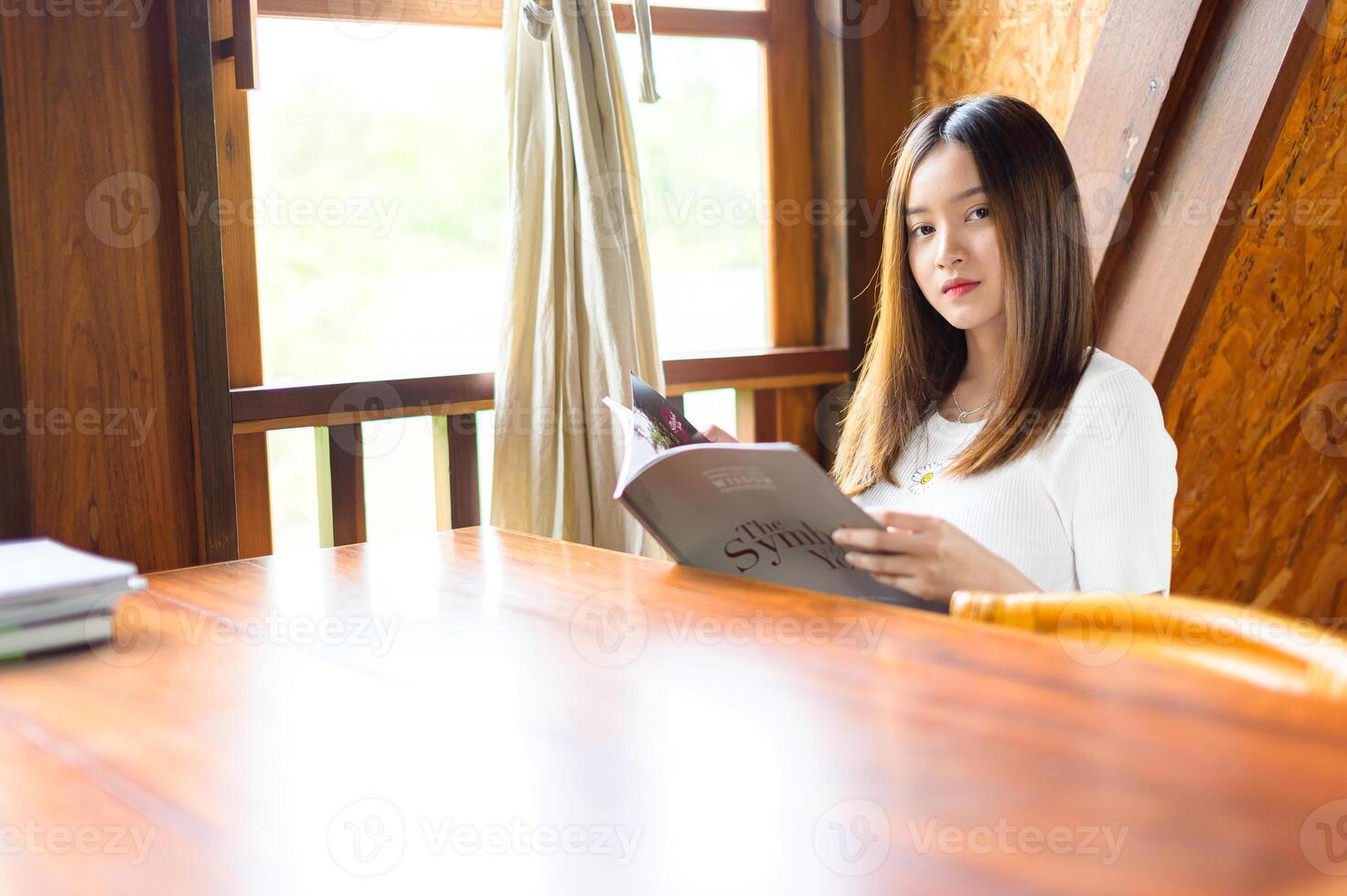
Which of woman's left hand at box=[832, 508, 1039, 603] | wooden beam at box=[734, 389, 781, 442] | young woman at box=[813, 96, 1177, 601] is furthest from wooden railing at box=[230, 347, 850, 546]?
woman's left hand at box=[832, 508, 1039, 603]

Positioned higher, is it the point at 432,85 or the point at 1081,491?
the point at 432,85

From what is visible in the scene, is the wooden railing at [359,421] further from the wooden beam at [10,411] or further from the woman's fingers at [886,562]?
the woman's fingers at [886,562]

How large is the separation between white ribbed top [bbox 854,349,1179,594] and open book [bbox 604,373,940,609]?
0.72ft

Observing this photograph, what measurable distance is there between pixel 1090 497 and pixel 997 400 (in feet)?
0.79

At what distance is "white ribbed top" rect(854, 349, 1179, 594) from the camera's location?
133cm

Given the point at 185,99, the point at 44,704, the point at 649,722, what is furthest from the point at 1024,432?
the point at 185,99

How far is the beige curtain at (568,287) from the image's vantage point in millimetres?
2191

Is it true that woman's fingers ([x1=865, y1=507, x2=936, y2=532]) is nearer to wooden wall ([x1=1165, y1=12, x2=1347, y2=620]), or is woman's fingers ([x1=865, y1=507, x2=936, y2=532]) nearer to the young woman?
the young woman

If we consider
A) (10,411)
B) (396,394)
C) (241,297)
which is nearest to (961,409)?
(396,394)

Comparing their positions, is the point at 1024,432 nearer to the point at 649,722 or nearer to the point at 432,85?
the point at 649,722

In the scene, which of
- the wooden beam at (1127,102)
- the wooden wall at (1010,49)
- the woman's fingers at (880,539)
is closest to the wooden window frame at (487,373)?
the wooden wall at (1010,49)

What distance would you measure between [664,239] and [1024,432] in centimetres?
139

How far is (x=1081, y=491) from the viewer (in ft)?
4.50

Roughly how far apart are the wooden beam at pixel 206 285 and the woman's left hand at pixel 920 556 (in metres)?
1.24
